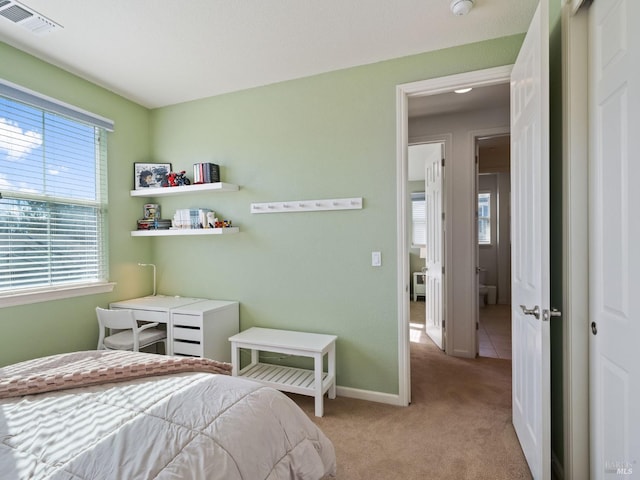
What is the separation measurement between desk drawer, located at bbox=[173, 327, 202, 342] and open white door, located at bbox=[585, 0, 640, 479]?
2.47 meters

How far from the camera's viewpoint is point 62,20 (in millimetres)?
1962

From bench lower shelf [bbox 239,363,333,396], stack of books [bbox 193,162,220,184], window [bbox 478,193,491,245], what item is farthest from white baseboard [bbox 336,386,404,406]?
window [bbox 478,193,491,245]

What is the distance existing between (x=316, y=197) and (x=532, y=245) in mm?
1564

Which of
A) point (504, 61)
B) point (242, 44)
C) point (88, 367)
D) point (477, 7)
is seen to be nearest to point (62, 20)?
point (242, 44)

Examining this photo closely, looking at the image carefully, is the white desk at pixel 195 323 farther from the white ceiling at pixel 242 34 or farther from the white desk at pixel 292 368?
the white ceiling at pixel 242 34

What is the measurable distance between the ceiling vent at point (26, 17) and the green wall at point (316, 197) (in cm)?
121

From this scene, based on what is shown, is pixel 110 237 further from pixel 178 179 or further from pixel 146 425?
pixel 146 425

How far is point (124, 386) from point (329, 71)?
8.27 ft

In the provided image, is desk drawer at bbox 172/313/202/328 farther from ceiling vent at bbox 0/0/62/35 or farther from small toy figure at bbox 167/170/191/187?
ceiling vent at bbox 0/0/62/35

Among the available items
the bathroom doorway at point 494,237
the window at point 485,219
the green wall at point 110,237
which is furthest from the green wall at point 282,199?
the window at point 485,219

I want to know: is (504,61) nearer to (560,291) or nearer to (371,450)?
(560,291)

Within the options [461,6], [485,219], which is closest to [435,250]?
[461,6]

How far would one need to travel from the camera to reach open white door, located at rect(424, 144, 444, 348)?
140 inches

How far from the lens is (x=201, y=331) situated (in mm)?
2531
